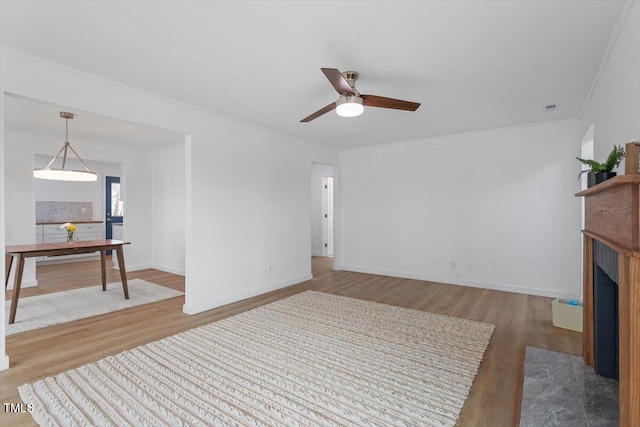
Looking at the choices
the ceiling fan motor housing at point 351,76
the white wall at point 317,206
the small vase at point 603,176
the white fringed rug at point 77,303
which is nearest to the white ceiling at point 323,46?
the ceiling fan motor housing at point 351,76

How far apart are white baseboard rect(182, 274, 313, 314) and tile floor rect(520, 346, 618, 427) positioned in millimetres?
3279

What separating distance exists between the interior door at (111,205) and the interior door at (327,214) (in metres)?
5.50

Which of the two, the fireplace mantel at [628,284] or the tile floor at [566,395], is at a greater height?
the fireplace mantel at [628,284]

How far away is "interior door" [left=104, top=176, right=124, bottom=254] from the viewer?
8562 mm

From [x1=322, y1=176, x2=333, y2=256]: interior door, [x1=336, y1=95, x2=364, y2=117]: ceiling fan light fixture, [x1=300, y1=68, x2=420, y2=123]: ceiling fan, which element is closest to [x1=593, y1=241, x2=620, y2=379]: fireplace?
[x1=300, y1=68, x2=420, y2=123]: ceiling fan

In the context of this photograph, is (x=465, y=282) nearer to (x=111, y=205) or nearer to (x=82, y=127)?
(x=82, y=127)

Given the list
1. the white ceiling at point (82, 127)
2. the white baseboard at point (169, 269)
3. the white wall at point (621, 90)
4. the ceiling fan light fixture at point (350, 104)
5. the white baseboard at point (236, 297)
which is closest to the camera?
the white wall at point (621, 90)

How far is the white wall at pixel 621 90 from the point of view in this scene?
1798 millimetres

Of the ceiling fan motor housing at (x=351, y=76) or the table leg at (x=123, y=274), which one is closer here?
the ceiling fan motor housing at (x=351, y=76)

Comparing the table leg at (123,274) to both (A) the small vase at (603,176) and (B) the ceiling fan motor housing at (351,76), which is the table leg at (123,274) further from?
(A) the small vase at (603,176)

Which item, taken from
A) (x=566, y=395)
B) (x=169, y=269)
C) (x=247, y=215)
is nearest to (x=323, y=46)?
(x=247, y=215)

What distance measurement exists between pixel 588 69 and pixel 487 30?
4.35ft

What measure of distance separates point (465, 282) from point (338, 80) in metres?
4.06

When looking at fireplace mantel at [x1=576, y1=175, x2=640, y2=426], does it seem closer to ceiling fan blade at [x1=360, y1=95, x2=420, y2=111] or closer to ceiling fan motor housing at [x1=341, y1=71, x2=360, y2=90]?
ceiling fan blade at [x1=360, y1=95, x2=420, y2=111]
